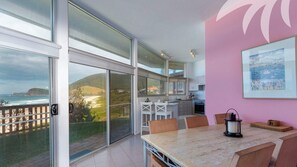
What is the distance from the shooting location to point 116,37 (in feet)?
13.4

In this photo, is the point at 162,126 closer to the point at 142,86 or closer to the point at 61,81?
the point at 61,81

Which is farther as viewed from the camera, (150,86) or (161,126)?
(150,86)

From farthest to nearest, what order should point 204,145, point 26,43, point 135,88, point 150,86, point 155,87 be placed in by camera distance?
point 155,87, point 150,86, point 135,88, point 26,43, point 204,145

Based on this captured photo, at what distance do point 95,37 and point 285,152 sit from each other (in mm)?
3402

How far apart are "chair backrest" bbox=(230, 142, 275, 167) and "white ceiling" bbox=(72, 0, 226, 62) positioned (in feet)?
8.28

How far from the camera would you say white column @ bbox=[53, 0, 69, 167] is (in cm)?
236

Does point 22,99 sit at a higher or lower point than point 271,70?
lower

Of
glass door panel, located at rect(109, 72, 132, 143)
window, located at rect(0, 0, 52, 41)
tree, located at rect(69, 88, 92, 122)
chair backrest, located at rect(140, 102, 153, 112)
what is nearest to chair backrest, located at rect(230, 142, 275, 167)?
window, located at rect(0, 0, 52, 41)

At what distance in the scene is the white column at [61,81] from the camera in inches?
93.0

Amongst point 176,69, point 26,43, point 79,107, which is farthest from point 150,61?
point 26,43

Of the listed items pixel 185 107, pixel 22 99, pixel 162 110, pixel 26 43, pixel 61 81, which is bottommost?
pixel 185 107

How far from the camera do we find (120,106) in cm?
416

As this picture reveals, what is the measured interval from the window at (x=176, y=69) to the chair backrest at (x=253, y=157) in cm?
678

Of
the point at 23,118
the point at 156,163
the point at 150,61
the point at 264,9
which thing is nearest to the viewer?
the point at 156,163
